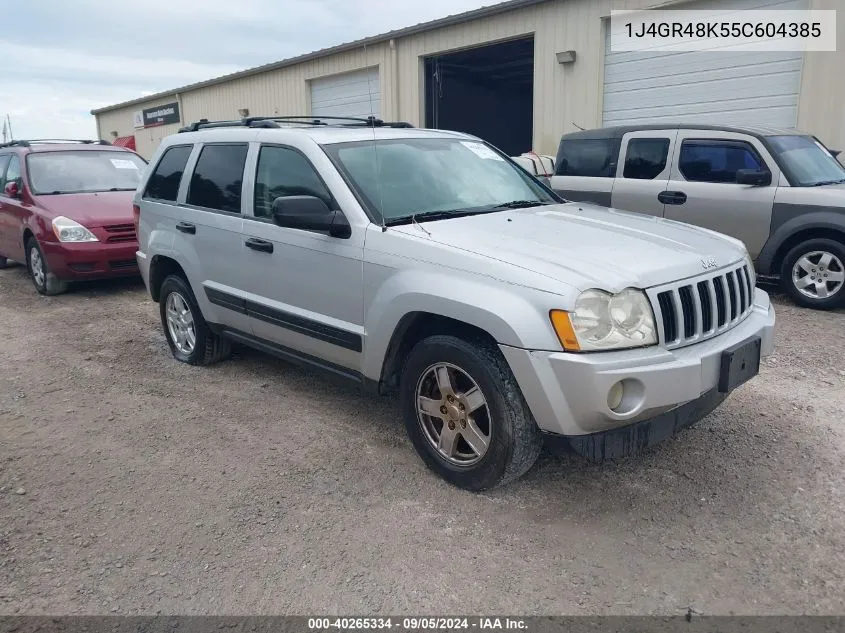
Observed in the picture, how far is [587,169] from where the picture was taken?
859 cm

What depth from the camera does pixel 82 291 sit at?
28.2ft

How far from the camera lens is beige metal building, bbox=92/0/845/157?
9.87m

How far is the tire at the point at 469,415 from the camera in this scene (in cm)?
309

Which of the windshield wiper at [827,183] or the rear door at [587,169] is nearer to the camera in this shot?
the windshield wiper at [827,183]

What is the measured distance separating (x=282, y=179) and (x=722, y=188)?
16.8ft

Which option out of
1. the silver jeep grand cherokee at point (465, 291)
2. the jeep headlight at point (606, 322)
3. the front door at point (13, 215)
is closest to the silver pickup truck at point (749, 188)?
the silver jeep grand cherokee at point (465, 291)

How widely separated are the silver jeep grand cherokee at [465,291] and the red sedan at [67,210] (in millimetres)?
3515

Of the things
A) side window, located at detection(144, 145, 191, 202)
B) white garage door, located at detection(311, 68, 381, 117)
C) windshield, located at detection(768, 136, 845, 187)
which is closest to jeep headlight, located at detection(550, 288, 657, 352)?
side window, located at detection(144, 145, 191, 202)

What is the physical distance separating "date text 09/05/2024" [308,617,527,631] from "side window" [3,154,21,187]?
821 cm

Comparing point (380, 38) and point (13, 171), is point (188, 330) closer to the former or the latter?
point (13, 171)

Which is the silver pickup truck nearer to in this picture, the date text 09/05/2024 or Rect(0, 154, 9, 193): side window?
the date text 09/05/2024

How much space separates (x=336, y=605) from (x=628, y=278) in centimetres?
175

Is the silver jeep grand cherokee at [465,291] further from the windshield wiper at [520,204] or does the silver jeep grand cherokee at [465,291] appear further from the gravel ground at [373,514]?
the gravel ground at [373,514]

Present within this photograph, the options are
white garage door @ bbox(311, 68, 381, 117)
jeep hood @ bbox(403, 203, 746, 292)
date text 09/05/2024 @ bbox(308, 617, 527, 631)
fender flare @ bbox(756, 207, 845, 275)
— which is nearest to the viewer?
date text 09/05/2024 @ bbox(308, 617, 527, 631)
